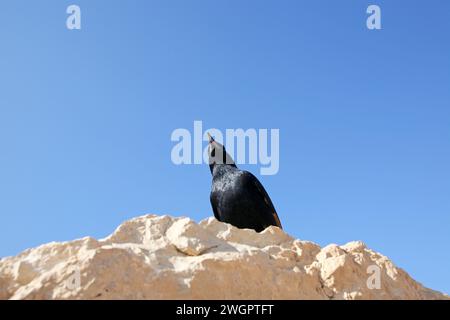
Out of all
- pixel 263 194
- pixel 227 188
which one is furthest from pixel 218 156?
pixel 263 194

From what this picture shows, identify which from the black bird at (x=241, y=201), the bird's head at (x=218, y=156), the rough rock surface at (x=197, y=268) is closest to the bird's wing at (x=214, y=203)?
the black bird at (x=241, y=201)

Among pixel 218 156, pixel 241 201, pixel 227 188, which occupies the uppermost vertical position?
pixel 218 156

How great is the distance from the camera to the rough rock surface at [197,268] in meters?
2.98

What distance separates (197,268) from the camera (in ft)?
10.6

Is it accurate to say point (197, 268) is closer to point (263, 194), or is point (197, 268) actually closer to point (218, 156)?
point (263, 194)

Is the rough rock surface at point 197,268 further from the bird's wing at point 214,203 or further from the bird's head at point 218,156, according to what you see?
the bird's head at point 218,156

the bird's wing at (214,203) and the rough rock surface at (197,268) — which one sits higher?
the rough rock surface at (197,268)

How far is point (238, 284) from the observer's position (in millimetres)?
3264

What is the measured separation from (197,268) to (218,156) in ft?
16.7

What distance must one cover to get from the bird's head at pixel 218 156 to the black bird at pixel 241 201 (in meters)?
0.19

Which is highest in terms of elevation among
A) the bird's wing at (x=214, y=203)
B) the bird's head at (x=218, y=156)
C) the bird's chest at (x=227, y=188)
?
the bird's head at (x=218, y=156)

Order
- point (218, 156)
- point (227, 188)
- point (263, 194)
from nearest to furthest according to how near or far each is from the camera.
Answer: point (263, 194), point (227, 188), point (218, 156)

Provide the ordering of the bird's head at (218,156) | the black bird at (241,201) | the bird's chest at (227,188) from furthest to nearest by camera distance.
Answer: the bird's head at (218,156), the bird's chest at (227,188), the black bird at (241,201)
